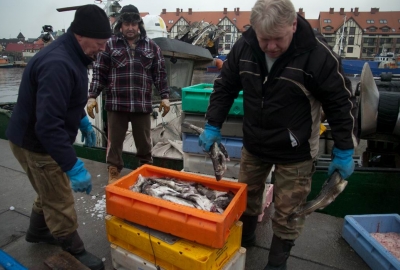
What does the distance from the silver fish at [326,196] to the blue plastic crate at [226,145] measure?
1.17 meters

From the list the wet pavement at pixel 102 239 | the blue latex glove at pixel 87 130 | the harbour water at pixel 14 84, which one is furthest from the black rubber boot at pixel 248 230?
→ the harbour water at pixel 14 84

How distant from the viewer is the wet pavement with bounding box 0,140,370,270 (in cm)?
260

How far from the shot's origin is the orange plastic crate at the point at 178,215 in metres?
1.80

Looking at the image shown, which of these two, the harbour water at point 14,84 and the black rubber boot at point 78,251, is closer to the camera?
the black rubber boot at point 78,251

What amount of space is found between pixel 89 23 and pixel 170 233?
4.85 feet

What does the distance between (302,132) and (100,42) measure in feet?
5.01

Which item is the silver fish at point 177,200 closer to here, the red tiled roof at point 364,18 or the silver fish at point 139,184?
the silver fish at point 139,184

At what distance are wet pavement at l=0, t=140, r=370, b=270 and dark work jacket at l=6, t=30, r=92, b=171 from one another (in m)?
1.11

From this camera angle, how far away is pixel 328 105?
6.51 ft

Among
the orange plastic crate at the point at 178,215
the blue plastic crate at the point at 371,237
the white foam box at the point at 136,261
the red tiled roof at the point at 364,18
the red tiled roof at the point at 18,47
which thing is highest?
the red tiled roof at the point at 364,18

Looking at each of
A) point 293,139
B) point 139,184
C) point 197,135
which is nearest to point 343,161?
point 293,139

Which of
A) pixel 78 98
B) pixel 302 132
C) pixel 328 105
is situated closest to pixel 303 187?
pixel 302 132

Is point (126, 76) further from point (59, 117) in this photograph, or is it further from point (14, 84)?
point (14, 84)

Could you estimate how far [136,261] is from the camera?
213 cm
